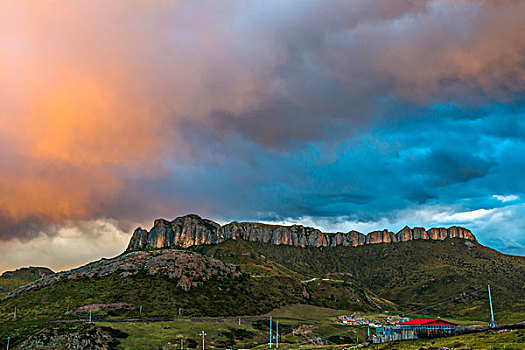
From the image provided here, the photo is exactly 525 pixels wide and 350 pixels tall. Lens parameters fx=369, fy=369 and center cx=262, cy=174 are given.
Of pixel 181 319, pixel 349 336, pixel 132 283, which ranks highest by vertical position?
pixel 132 283

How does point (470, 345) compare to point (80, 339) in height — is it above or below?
above

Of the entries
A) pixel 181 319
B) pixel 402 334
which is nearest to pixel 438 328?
pixel 402 334

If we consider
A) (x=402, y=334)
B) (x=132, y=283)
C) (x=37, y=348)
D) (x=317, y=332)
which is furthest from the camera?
(x=132, y=283)

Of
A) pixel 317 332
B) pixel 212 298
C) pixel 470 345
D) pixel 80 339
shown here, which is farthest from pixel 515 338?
pixel 212 298

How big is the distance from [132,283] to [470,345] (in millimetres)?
175751

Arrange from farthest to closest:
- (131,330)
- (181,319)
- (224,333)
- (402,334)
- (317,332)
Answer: (317,332), (181,319), (224,333), (131,330), (402,334)

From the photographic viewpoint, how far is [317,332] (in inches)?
6225

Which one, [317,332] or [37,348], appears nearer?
[37,348]

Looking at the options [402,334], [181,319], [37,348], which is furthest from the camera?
[181,319]

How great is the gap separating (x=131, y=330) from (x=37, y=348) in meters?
29.3

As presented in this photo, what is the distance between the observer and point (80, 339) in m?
101

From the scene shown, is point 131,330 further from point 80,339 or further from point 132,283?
point 132,283

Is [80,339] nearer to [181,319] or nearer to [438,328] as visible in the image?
[181,319]

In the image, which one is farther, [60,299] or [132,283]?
[132,283]
